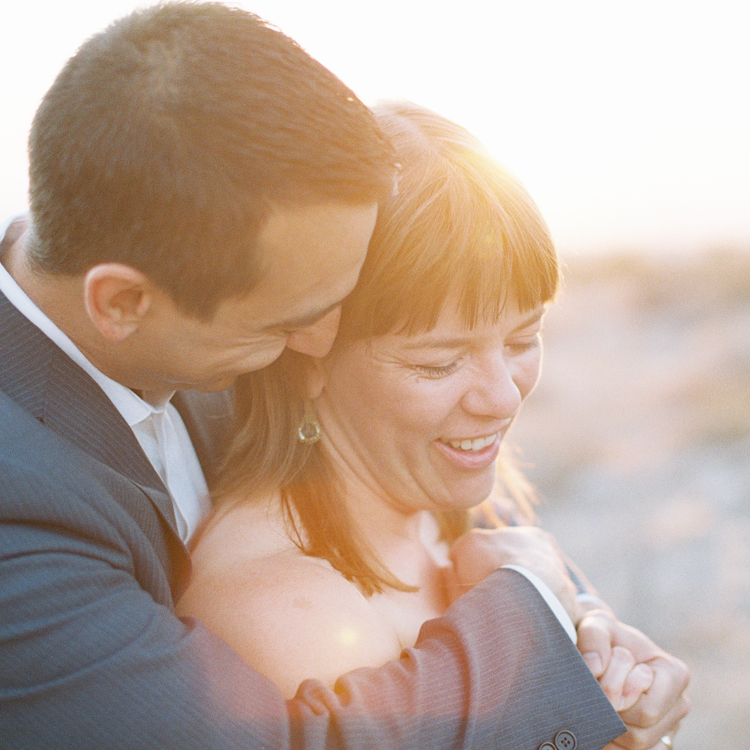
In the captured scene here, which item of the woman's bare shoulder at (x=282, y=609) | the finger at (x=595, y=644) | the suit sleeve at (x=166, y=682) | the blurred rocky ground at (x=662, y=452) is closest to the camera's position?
the suit sleeve at (x=166, y=682)

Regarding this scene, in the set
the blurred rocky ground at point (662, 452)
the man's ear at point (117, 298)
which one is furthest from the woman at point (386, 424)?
the blurred rocky ground at point (662, 452)

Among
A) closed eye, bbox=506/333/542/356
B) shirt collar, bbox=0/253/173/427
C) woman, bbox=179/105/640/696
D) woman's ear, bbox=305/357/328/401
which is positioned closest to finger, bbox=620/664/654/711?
woman, bbox=179/105/640/696

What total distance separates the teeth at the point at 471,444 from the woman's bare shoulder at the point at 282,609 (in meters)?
0.46

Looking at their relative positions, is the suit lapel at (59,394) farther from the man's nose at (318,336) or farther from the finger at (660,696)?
the finger at (660,696)

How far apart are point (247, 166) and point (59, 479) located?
25.6 inches

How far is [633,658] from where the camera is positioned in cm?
205

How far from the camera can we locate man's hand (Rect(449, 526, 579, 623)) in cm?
204

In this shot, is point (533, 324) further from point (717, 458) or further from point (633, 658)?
point (717, 458)

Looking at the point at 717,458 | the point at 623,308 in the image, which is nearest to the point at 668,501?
the point at 717,458

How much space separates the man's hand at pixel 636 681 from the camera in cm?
193

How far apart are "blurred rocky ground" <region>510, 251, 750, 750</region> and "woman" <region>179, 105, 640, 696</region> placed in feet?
3.68

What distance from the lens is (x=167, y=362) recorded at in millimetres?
1676

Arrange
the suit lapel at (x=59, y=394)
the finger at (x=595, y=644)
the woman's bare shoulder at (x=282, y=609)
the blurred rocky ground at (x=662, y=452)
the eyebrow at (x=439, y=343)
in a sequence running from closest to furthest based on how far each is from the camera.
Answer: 1. the suit lapel at (x=59, y=394)
2. the woman's bare shoulder at (x=282, y=609)
3. the eyebrow at (x=439, y=343)
4. the finger at (x=595, y=644)
5. the blurred rocky ground at (x=662, y=452)

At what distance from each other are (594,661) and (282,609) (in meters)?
0.82
